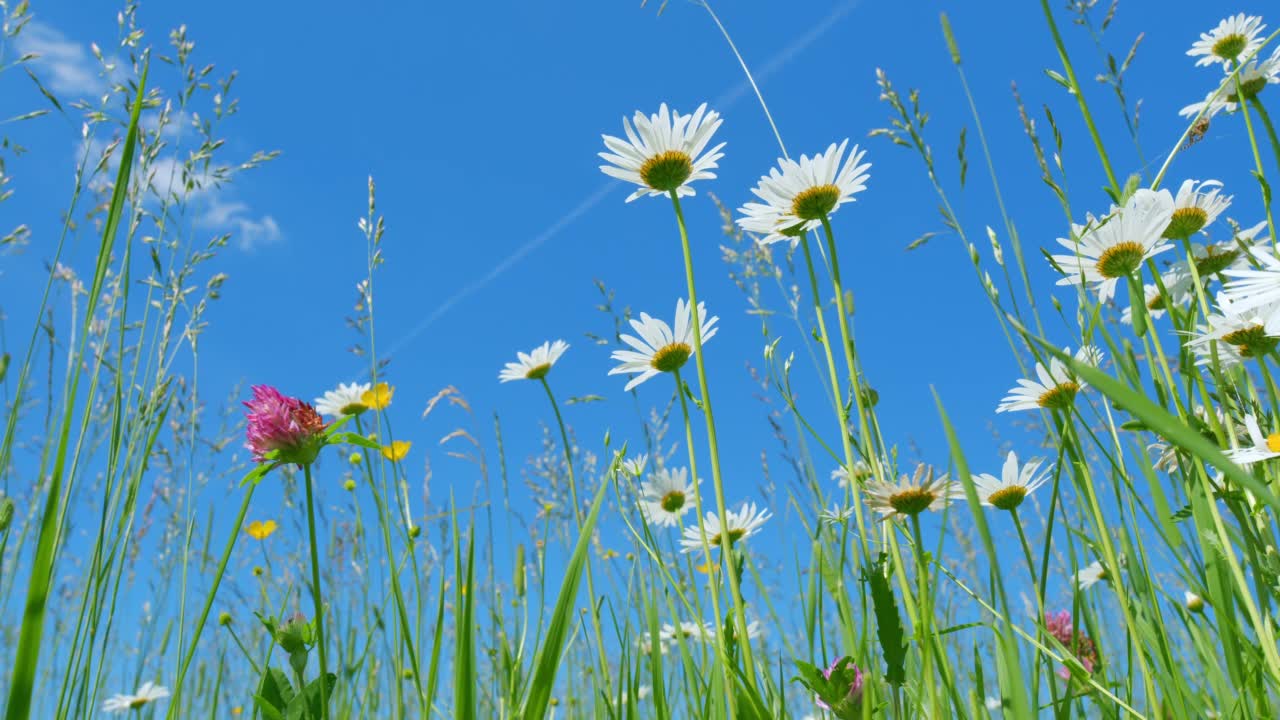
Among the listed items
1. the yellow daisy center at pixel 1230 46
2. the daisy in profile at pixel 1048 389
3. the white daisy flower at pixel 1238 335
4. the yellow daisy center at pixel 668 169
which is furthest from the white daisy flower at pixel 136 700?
the yellow daisy center at pixel 1230 46

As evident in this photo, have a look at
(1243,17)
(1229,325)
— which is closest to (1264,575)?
(1229,325)

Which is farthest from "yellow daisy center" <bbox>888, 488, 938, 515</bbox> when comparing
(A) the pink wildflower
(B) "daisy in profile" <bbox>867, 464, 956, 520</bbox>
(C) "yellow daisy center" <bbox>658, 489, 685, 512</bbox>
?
(C) "yellow daisy center" <bbox>658, 489, 685, 512</bbox>

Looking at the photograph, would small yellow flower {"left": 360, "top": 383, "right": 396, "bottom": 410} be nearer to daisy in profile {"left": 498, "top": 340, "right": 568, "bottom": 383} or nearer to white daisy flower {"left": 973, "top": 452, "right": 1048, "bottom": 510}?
daisy in profile {"left": 498, "top": 340, "right": 568, "bottom": 383}

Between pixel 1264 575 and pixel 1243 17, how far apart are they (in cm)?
97

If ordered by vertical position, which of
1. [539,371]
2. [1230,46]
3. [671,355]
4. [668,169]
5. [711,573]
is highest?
[1230,46]

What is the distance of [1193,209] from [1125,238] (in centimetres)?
14

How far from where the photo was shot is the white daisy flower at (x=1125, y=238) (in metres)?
0.90

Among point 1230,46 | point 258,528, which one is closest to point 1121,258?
point 1230,46

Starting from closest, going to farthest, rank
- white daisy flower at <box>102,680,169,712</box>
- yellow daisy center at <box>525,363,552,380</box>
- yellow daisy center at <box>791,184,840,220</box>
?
yellow daisy center at <box>791,184,840,220</box> < yellow daisy center at <box>525,363,552,380</box> < white daisy flower at <box>102,680,169,712</box>

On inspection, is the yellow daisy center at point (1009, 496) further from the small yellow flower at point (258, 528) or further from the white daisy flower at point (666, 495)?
the small yellow flower at point (258, 528)

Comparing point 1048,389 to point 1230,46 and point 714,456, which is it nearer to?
point 714,456

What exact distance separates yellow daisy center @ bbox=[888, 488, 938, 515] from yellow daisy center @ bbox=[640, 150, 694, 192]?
1.41ft

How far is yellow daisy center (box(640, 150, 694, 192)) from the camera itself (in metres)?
1.03

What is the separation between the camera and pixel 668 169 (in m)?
1.03
